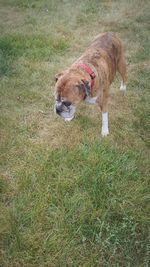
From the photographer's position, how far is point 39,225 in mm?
3111

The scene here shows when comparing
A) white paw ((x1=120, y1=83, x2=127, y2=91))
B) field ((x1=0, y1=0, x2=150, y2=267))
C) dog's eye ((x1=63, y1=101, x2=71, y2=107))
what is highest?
dog's eye ((x1=63, y1=101, x2=71, y2=107))

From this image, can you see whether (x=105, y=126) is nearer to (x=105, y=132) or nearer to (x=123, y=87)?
(x=105, y=132)

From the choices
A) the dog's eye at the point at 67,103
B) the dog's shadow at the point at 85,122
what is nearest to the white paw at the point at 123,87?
the dog's shadow at the point at 85,122

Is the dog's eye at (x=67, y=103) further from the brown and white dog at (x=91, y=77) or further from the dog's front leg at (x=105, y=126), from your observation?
the dog's front leg at (x=105, y=126)

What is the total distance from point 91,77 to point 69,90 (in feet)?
1.27

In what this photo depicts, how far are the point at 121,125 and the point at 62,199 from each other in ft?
5.41

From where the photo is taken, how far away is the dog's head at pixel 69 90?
347cm

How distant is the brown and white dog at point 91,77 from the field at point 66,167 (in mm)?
471

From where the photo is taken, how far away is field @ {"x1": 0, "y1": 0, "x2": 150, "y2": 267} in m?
2.95

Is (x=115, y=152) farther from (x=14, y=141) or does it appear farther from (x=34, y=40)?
(x=34, y=40)

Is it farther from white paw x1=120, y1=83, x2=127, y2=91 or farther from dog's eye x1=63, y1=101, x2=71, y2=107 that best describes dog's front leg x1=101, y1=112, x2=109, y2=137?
white paw x1=120, y1=83, x2=127, y2=91

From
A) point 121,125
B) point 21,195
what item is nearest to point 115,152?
point 121,125

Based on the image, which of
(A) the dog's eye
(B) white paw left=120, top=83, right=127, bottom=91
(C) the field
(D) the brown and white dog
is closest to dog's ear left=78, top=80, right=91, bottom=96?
(D) the brown and white dog

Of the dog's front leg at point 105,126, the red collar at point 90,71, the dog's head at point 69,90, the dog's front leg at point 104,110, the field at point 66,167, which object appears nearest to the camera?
the field at point 66,167
